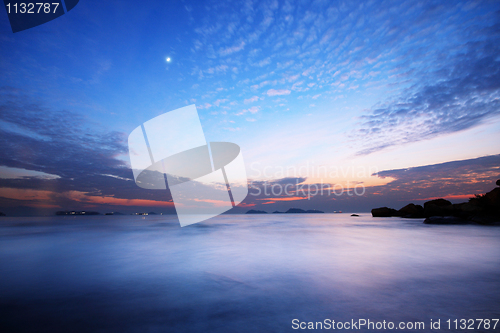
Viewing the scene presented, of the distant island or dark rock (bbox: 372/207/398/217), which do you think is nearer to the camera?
the distant island

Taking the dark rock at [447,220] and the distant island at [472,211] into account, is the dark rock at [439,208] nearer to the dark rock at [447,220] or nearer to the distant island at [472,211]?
the distant island at [472,211]

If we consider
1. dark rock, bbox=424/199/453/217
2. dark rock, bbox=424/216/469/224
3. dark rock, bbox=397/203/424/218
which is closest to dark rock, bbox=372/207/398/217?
dark rock, bbox=397/203/424/218

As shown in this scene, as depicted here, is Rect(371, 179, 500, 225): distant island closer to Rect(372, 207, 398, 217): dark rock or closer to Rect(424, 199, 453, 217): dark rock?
Rect(424, 199, 453, 217): dark rock

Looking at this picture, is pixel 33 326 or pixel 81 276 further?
pixel 81 276

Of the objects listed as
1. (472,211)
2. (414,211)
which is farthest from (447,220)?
(414,211)

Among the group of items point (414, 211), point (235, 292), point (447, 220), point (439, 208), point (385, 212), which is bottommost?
point (385, 212)

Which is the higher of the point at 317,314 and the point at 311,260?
the point at 317,314

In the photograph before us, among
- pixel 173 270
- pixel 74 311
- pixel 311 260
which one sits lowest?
pixel 311 260

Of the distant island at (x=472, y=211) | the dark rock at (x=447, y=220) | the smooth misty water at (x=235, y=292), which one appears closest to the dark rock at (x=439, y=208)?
the distant island at (x=472, y=211)

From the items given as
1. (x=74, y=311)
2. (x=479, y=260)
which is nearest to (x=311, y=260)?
(x=479, y=260)

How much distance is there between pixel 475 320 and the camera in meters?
3.90

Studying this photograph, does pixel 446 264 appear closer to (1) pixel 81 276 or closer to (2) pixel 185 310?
(2) pixel 185 310

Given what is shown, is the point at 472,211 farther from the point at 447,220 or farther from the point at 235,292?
the point at 235,292

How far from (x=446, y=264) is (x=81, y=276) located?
1301 cm
